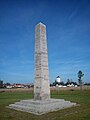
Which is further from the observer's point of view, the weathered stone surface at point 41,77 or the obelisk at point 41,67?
A: the obelisk at point 41,67

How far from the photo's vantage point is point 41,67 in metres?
15.9

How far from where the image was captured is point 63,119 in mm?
10023

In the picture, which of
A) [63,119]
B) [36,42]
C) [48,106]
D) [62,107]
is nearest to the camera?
[63,119]

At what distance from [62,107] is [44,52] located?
18.9ft

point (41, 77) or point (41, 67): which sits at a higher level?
point (41, 67)

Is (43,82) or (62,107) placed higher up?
(43,82)

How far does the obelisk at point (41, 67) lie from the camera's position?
15727 mm

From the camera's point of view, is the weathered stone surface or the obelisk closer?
the weathered stone surface

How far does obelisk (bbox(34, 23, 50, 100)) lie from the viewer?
15.7 m

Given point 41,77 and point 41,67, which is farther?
point 41,67

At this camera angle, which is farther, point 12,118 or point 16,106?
point 16,106

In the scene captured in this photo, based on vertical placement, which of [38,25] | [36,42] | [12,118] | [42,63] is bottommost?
[12,118]

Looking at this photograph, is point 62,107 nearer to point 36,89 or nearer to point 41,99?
point 41,99

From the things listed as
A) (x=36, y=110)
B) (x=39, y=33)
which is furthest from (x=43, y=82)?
(x=39, y=33)
